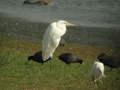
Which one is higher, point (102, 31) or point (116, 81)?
point (116, 81)

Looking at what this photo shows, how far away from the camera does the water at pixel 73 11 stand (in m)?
21.7

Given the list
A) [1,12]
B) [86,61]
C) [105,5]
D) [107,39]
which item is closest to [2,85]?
[86,61]

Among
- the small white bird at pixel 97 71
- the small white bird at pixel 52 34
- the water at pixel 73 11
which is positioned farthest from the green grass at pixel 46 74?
the water at pixel 73 11

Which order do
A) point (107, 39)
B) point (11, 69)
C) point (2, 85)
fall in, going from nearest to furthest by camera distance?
point (2, 85) → point (11, 69) → point (107, 39)

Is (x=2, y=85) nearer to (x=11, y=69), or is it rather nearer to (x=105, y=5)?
(x=11, y=69)

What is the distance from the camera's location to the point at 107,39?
1766 centimetres

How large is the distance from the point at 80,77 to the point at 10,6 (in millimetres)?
15770

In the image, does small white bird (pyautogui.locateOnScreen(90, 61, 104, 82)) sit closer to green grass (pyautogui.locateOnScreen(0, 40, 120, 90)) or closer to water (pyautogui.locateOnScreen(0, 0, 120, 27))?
green grass (pyautogui.locateOnScreen(0, 40, 120, 90))

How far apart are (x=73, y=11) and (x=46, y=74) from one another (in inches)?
588

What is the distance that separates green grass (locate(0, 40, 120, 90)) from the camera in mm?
8969

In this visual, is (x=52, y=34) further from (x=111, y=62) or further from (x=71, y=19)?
(x=71, y=19)

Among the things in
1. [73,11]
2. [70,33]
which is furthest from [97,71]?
[73,11]

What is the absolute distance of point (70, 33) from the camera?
17.9 meters

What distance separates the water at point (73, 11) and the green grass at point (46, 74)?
801 cm
